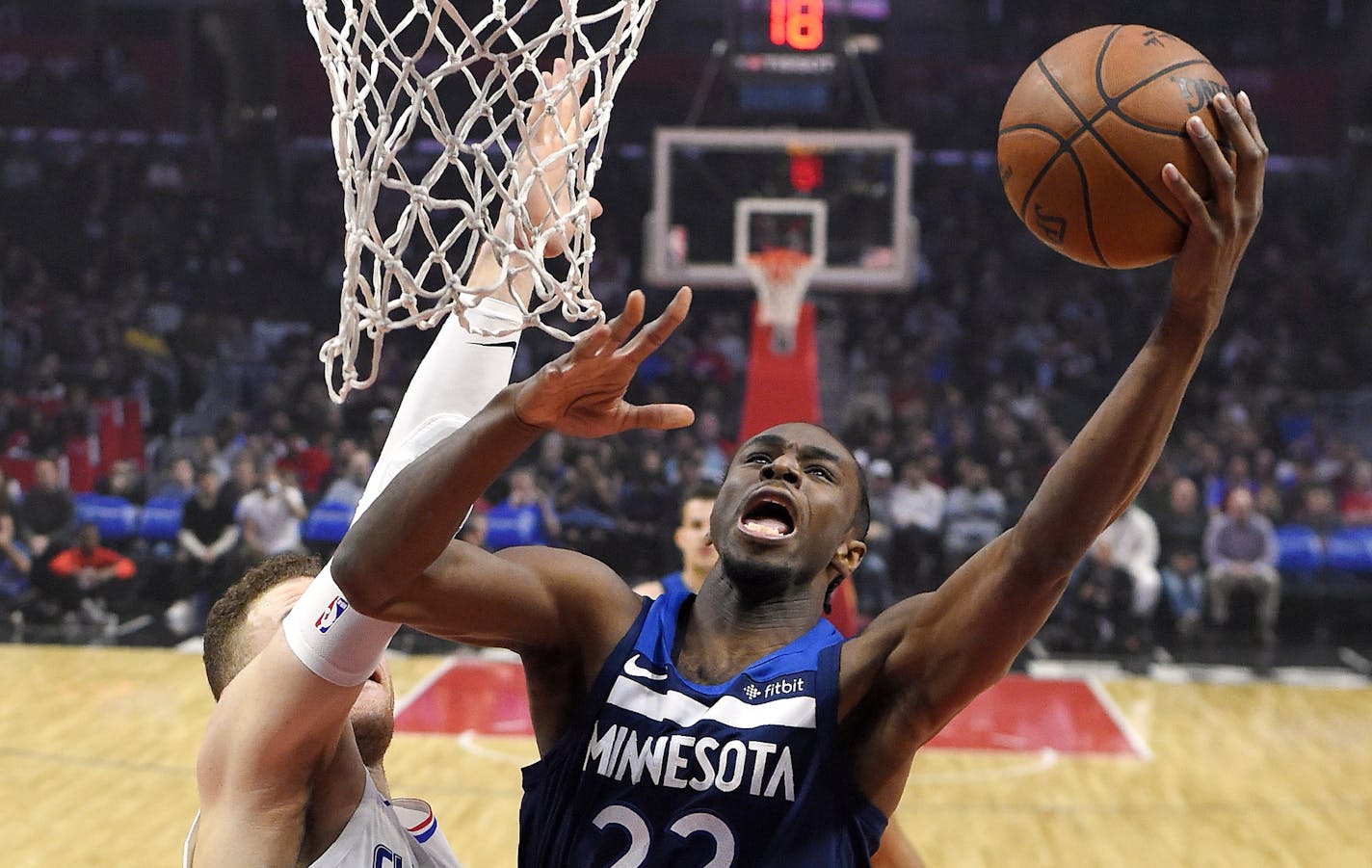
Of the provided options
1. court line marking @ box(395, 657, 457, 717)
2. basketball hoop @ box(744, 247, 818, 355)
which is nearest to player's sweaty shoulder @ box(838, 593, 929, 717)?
court line marking @ box(395, 657, 457, 717)

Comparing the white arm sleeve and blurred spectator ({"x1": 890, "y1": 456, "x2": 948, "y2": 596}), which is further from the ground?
the white arm sleeve

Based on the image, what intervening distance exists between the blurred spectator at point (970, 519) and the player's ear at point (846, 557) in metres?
8.60

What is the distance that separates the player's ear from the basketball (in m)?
0.61

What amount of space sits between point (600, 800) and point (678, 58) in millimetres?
14254

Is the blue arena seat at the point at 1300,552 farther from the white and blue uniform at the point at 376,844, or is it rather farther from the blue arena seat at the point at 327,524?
the white and blue uniform at the point at 376,844

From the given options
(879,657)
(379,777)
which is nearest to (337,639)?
(379,777)

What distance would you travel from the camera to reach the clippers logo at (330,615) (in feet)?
6.98

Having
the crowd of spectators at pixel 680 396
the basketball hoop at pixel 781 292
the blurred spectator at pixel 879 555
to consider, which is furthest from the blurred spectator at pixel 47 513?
the blurred spectator at pixel 879 555

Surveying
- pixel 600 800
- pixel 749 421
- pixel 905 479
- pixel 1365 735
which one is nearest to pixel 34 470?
Result: pixel 749 421

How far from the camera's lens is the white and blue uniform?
7.60ft

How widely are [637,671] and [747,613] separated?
223 mm

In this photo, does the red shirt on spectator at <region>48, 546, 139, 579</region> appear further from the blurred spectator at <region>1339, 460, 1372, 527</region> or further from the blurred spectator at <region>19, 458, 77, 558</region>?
the blurred spectator at <region>1339, 460, 1372, 527</region>

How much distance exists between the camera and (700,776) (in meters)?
2.11

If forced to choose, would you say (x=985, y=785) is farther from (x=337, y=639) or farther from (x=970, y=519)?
(x=337, y=639)
